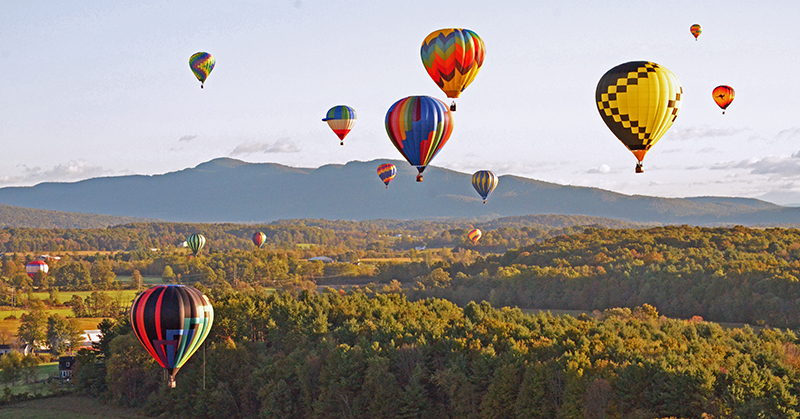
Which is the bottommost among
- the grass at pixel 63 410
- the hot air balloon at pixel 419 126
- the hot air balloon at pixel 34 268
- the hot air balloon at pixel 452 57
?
the grass at pixel 63 410

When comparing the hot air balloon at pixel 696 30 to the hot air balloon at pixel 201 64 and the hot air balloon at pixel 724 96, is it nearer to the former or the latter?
the hot air balloon at pixel 724 96

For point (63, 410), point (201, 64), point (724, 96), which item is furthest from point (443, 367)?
point (724, 96)

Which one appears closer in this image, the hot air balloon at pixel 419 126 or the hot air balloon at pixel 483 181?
the hot air balloon at pixel 419 126

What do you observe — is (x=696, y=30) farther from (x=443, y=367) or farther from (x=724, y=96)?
(x=443, y=367)

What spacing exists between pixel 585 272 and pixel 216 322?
45022 millimetres

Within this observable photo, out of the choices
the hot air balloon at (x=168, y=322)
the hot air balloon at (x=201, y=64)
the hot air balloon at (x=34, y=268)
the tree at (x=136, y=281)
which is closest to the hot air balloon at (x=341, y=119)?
the hot air balloon at (x=201, y=64)

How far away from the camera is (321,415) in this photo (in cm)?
4678

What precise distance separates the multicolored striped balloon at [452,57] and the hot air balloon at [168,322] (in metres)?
17.2

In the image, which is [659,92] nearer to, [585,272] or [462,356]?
[462,356]

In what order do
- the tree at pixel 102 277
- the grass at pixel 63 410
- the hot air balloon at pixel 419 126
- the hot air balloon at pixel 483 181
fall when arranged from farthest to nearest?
1. the tree at pixel 102 277
2. the hot air balloon at pixel 483 181
3. the grass at pixel 63 410
4. the hot air balloon at pixel 419 126

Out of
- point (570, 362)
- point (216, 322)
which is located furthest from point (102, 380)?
point (570, 362)

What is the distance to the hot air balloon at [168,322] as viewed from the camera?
130 ft

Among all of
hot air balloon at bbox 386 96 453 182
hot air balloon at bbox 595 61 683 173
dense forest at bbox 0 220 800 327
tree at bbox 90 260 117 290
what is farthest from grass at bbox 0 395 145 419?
tree at bbox 90 260 117 290

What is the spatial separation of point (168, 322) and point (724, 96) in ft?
180
